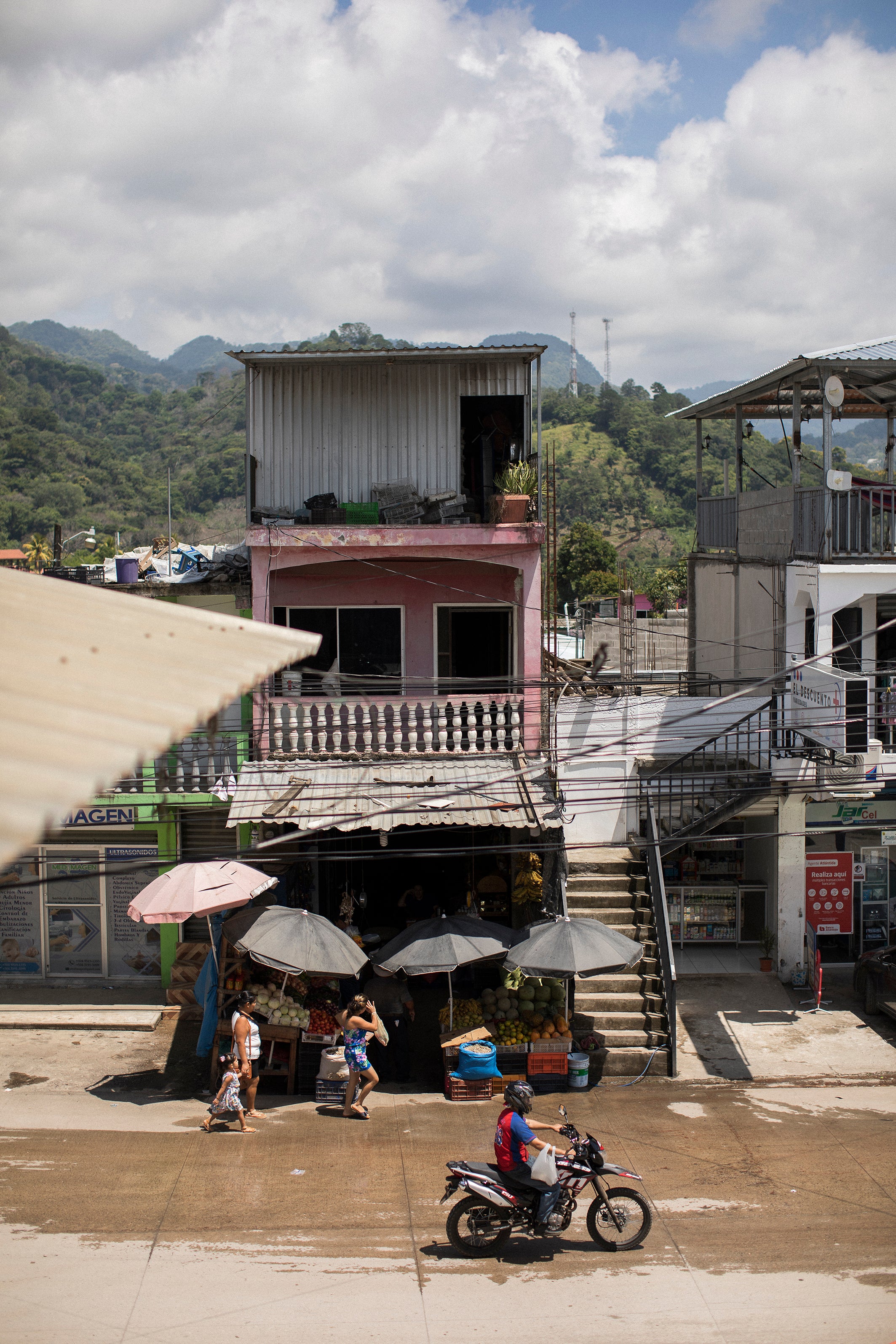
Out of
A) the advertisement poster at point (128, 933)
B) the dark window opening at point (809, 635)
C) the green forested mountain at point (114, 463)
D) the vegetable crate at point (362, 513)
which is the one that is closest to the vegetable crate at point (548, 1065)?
the advertisement poster at point (128, 933)

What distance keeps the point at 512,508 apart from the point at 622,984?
21.5 ft

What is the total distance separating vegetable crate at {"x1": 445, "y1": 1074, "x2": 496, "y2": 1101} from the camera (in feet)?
41.1

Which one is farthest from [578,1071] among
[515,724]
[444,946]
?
[515,724]

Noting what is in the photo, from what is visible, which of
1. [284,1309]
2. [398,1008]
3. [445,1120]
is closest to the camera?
[284,1309]

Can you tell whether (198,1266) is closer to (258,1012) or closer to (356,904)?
(258,1012)

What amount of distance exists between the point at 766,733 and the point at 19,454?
190ft

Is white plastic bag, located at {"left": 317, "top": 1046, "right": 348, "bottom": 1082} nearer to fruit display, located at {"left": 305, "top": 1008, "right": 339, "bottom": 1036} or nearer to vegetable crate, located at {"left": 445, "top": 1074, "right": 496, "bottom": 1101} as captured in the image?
fruit display, located at {"left": 305, "top": 1008, "right": 339, "bottom": 1036}

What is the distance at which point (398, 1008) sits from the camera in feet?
42.6

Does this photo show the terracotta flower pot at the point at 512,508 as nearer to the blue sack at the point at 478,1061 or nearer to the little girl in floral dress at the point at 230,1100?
the blue sack at the point at 478,1061

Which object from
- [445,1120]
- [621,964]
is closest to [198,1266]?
[445,1120]

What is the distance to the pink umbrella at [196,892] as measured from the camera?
12.3 m

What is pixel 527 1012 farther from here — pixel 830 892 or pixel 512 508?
pixel 512 508

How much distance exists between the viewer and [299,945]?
1209 centimetres

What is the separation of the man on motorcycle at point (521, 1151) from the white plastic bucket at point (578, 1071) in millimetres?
3640
